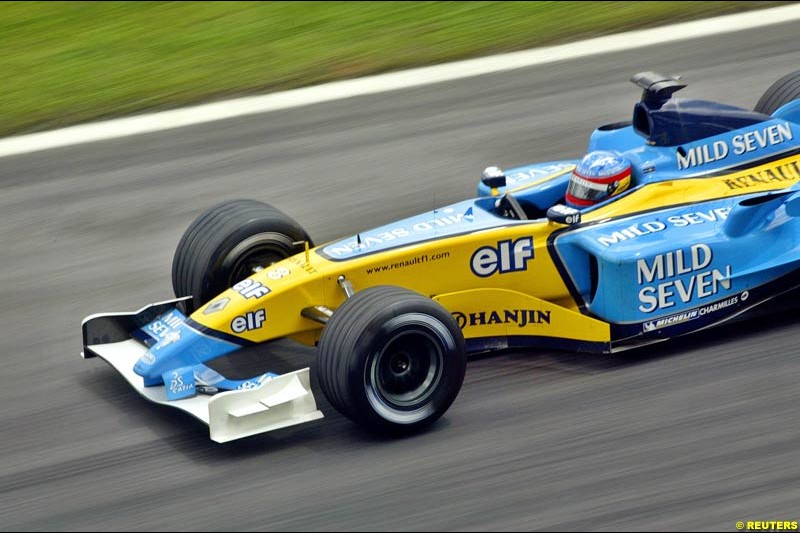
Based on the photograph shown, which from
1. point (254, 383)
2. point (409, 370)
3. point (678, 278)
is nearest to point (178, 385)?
point (254, 383)

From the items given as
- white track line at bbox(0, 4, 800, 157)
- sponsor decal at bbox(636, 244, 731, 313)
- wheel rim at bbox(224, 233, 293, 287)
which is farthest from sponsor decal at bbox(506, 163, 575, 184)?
white track line at bbox(0, 4, 800, 157)

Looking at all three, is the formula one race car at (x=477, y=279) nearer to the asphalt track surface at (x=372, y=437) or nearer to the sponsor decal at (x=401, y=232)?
the sponsor decal at (x=401, y=232)

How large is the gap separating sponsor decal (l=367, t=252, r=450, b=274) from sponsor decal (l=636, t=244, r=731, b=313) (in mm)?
1109

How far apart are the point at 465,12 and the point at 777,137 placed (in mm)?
6891

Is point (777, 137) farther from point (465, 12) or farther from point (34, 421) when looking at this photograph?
point (465, 12)

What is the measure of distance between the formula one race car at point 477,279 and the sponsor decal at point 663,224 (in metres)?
0.01

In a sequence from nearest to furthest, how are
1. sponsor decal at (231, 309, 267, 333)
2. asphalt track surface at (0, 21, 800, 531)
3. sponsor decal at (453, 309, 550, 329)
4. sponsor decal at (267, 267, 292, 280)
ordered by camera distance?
1. asphalt track surface at (0, 21, 800, 531)
2. sponsor decal at (231, 309, 267, 333)
3. sponsor decal at (267, 267, 292, 280)
4. sponsor decal at (453, 309, 550, 329)

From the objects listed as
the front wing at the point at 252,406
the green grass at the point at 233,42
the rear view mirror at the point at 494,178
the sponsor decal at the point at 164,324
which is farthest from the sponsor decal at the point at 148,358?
the green grass at the point at 233,42

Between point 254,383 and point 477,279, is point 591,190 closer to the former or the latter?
point 477,279

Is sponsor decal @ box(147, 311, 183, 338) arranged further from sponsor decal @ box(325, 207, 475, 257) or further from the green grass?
the green grass

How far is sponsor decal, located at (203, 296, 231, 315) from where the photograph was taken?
7.27 metres

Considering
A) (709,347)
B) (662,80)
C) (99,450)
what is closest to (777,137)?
(662,80)

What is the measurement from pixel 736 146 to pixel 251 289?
3153 mm

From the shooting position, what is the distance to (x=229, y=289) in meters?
7.50
